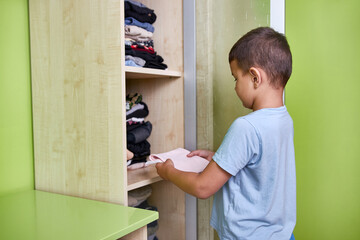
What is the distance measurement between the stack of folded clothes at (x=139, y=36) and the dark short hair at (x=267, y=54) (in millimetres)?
380

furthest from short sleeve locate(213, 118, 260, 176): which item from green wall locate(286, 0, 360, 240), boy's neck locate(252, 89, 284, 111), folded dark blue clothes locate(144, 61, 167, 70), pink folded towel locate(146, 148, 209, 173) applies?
green wall locate(286, 0, 360, 240)

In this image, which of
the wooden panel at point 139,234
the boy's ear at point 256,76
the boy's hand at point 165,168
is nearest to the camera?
the wooden panel at point 139,234

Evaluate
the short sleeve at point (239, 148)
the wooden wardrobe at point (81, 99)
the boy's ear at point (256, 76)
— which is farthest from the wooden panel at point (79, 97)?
the boy's ear at point (256, 76)

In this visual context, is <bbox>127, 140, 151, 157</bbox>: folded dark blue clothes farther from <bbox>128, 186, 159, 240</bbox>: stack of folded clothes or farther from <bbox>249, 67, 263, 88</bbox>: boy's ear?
<bbox>249, 67, 263, 88</bbox>: boy's ear

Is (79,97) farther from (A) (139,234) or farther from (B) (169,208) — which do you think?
(B) (169,208)

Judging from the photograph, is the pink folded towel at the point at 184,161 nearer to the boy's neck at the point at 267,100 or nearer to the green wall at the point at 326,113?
the boy's neck at the point at 267,100

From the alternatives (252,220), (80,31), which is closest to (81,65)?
(80,31)

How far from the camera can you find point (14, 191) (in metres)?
1.29

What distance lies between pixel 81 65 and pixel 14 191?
556mm

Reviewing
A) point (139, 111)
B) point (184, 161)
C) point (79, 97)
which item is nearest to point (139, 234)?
point (184, 161)

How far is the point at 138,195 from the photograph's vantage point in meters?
1.50

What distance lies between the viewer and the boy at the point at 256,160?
3.49 feet

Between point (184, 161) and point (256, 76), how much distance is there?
42 centimetres

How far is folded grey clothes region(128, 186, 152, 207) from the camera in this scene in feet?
4.83
